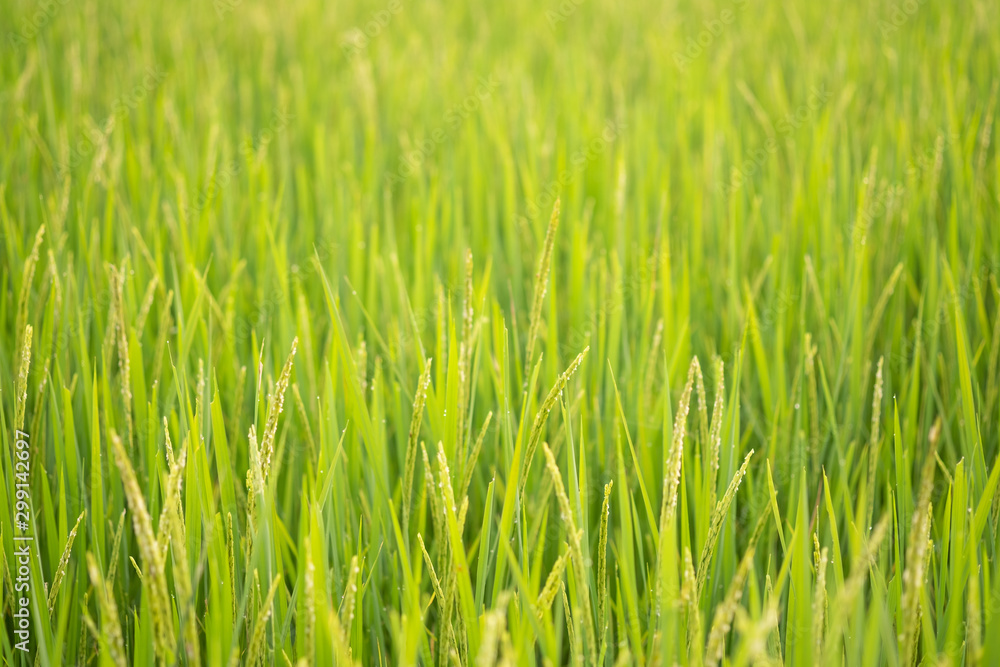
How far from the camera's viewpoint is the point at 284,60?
3.65 meters

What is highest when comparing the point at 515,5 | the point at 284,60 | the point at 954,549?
the point at 515,5

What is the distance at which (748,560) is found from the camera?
1.77 feet

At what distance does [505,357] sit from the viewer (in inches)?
34.4

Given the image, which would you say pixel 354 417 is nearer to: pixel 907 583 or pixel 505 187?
pixel 907 583

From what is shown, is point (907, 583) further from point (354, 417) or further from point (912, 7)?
point (912, 7)

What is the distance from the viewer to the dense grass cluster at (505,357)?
2.54ft

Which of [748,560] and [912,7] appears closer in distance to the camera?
[748,560]

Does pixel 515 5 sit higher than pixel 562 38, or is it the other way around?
pixel 515 5

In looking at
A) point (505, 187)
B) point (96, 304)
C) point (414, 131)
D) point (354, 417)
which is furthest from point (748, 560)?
point (414, 131)

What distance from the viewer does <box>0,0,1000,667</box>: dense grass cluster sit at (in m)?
0.77

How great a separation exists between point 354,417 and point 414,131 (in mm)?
1913

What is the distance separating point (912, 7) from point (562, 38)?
1.96m

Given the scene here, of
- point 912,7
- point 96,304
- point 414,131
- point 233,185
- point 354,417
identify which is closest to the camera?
point 354,417

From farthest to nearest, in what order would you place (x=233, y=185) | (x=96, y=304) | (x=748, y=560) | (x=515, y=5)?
(x=515, y=5) < (x=233, y=185) < (x=96, y=304) < (x=748, y=560)
